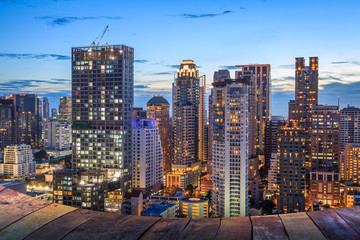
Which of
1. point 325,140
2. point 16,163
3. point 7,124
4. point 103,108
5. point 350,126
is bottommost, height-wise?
point 16,163

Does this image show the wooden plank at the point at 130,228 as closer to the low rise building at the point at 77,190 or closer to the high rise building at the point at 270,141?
the low rise building at the point at 77,190

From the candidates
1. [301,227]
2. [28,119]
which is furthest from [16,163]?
[301,227]

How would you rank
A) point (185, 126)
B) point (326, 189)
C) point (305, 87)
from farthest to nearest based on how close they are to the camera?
point (305, 87) → point (185, 126) → point (326, 189)

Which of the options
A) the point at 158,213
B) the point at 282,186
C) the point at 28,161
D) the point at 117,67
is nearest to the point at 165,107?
the point at 28,161

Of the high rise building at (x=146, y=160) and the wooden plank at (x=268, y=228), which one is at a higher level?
the wooden plank at (x=268, y=228)

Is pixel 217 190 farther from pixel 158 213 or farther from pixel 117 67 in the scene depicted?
pixel 117 67

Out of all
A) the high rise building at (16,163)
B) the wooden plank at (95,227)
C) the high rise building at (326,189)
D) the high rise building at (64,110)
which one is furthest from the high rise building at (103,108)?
the high rise building at (64,110)

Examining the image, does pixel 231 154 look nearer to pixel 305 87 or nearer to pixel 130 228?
pixel 130 228
